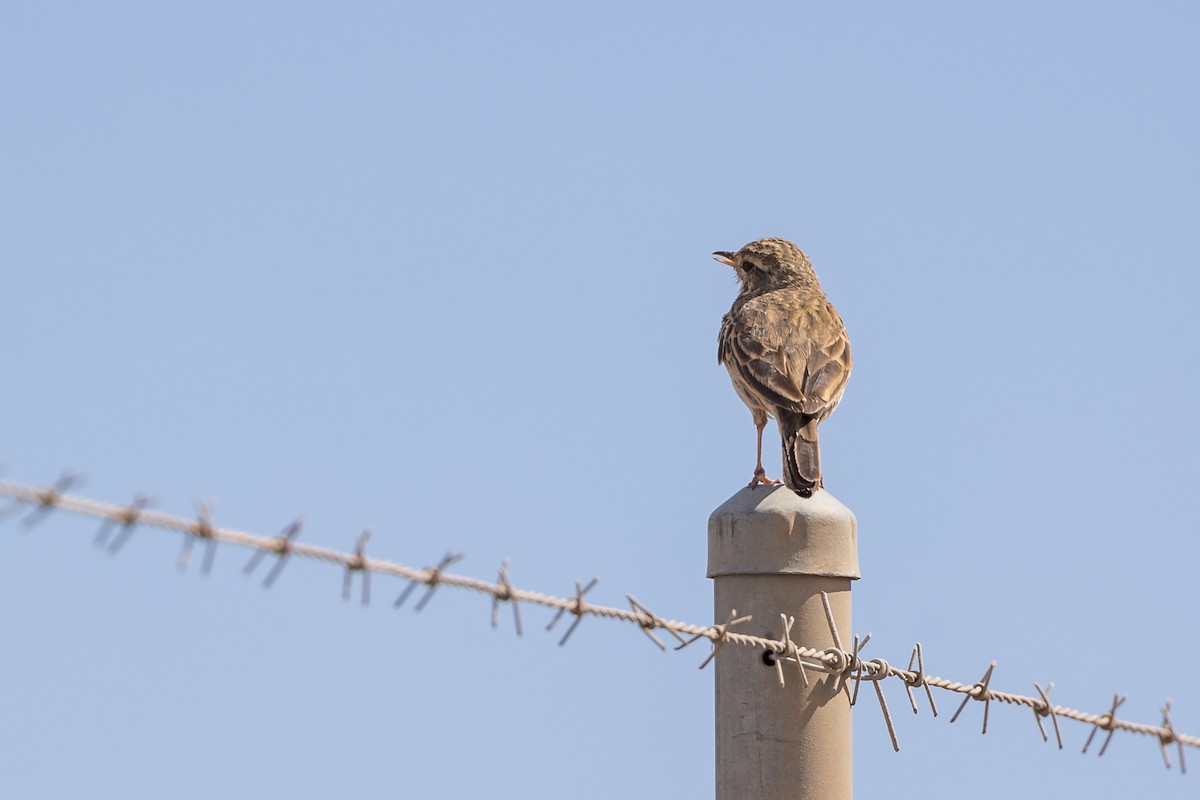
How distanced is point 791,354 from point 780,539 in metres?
3.26

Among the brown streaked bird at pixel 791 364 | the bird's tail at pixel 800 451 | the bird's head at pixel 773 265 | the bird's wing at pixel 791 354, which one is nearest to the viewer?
the bird's tail at pixel 800 451

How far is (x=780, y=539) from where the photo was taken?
495 cm

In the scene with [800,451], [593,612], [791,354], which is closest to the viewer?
[593,612]

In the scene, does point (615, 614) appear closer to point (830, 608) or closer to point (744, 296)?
point (830, 608)

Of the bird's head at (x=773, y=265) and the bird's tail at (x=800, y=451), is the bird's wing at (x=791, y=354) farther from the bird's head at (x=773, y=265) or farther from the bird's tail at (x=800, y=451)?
the bird's head at (x=773, y=265)

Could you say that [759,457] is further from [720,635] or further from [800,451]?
[720,635]

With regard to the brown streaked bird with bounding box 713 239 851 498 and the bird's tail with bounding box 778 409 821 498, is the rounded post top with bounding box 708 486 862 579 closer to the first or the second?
the bird's tail with bounding box 778 409 821 498

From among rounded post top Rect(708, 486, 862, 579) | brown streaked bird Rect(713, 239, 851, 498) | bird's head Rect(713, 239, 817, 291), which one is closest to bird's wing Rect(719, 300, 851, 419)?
brown streaked bird Rect(713, 239, 851, 498)

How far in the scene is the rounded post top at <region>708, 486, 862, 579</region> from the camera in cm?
494

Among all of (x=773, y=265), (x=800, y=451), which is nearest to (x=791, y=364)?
(x=800, y=451)

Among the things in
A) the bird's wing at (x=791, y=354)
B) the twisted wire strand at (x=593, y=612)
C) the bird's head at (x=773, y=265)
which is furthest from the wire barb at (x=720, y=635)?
the bird's head at (x=773, y=265)

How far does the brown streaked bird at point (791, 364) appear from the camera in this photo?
23.8 ft

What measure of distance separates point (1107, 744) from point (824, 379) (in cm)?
291

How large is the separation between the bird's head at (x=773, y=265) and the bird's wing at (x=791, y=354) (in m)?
1.25
